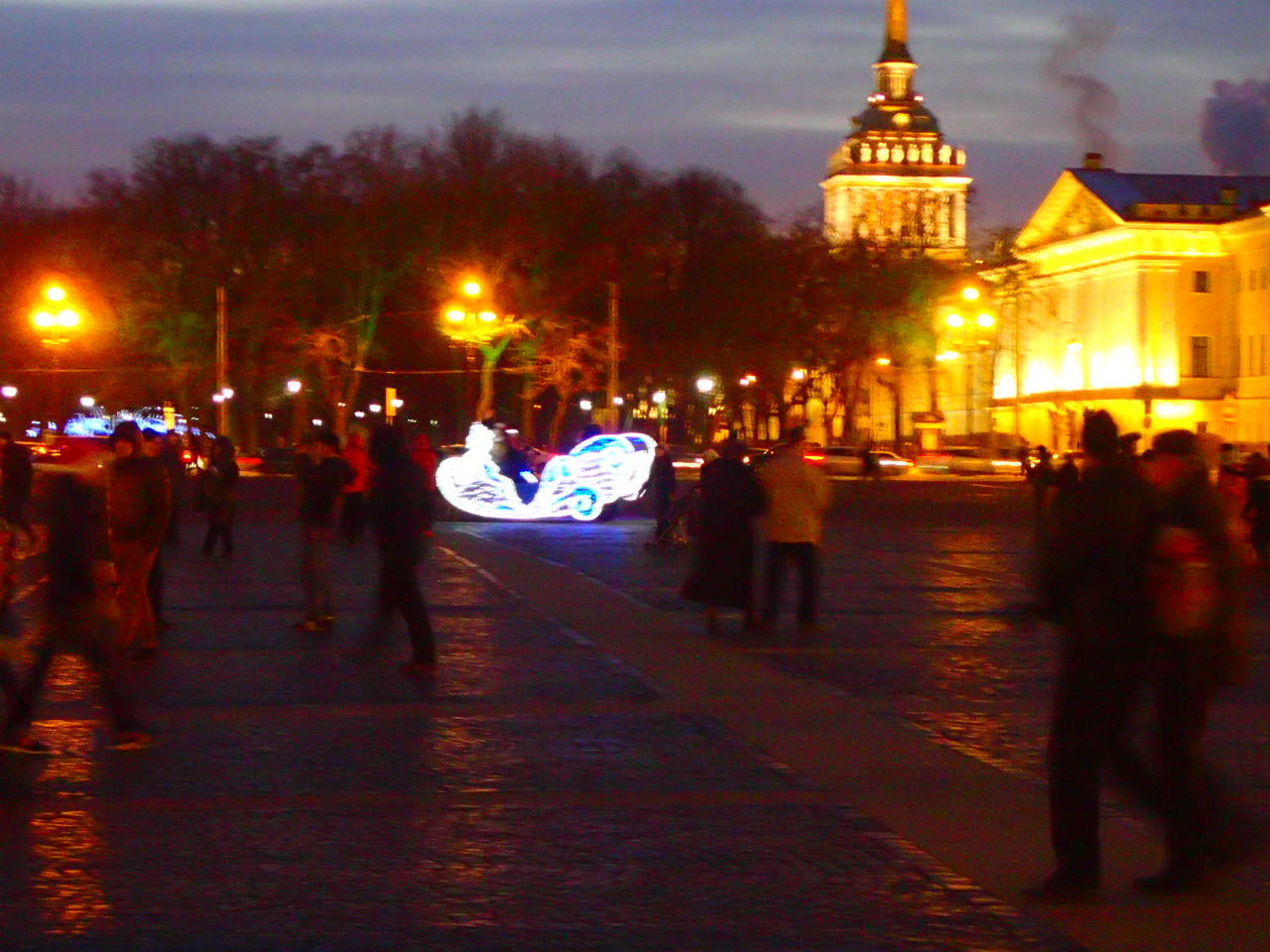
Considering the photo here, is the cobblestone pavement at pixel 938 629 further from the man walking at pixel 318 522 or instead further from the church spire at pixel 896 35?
the church spire at pixel 896 35

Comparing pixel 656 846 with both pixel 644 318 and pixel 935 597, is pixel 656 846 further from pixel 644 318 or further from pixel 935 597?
pixel 644 318

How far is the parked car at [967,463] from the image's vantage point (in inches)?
3361

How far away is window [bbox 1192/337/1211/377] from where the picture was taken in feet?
347

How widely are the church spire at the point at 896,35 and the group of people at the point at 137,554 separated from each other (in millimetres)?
170699

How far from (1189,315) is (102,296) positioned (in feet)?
192

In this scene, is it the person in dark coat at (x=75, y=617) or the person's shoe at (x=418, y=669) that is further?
the person's shoe at (x=418, y=669)

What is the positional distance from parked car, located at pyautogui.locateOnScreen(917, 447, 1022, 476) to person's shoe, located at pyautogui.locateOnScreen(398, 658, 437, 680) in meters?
71.2

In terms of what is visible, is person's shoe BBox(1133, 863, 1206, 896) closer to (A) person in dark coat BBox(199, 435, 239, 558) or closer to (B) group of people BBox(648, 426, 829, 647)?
(B) group of people BBox(648, 426, 829, 647)

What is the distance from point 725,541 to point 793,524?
764 millimetres

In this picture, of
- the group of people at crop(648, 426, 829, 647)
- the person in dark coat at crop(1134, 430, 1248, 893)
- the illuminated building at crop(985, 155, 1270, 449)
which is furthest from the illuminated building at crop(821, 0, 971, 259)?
Answer: the person in dark coat at crop(1134, 430, 1248, 893)

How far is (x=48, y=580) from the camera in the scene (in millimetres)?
10680

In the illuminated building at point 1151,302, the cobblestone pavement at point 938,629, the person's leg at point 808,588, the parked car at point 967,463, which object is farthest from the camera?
the illuminated building at point 1151,302

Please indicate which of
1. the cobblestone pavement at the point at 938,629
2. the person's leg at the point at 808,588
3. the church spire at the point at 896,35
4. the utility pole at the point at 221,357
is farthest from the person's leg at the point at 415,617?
the church spire at the point at 896,35

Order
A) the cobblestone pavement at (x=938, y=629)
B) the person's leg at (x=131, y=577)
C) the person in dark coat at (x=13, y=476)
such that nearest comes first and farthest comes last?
the cobblestone pavement at (x=938, y=629) < the person's leg at (x=131, y=577) < the person in dark coat at (x=13, y=476)
